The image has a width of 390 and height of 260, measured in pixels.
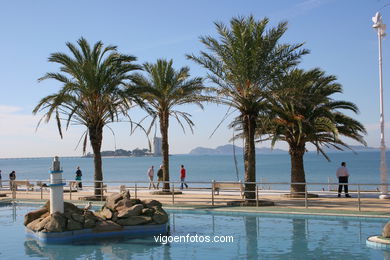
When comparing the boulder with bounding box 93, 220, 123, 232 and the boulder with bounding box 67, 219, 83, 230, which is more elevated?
the boulder with bounding box 67, 219, 83, 230

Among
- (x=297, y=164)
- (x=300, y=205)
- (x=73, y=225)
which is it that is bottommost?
(x=300, y=205)

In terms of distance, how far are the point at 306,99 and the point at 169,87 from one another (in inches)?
329

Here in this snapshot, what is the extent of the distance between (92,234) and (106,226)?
48cm

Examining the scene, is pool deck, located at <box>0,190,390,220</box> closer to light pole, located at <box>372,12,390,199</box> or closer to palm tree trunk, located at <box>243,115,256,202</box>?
light pole, located at <box>372,12,390,199</box>

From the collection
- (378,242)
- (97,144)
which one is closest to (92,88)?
(97,144)

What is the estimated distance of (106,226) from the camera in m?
14.0

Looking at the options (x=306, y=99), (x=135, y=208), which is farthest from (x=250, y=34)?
(x=135, y=208)

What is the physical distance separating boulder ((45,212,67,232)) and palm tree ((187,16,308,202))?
7.56 metres

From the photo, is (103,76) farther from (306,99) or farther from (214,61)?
(306,99)

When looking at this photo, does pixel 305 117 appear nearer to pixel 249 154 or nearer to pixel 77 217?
pixel 249 154

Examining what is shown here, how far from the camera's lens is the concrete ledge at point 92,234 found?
13297mm

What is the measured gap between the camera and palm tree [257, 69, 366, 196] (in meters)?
19.3

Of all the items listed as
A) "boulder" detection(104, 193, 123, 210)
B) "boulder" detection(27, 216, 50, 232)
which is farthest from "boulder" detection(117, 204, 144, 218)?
"boulder" detection(27, 216, 50, 232)

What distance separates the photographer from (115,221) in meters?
14.3
